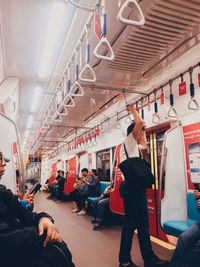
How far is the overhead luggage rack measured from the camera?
5.72 feet

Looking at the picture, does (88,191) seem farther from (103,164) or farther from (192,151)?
(192,151)

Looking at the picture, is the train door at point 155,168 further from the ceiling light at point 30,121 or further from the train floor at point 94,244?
the ceiling light at point 30,121

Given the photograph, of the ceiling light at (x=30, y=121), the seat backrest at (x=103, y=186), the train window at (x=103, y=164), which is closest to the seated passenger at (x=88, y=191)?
the seat backrest at (x=103, y=186)

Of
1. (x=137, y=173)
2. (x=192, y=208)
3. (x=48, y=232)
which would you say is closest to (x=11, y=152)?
(x=137, y=173)

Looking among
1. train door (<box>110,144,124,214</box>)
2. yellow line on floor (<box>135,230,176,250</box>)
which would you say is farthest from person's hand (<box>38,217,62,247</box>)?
train door (<box>110,144,124,214</box>)

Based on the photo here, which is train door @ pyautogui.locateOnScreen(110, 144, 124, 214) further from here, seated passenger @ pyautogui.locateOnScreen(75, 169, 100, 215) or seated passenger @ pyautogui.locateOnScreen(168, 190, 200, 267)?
seated passenger @ pyautogui.locateOnScreen(168, 190, 200, 267)

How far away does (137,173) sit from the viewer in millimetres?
2264

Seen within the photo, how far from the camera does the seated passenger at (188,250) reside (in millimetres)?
1962

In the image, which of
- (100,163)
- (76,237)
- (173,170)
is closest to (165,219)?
(173,170)

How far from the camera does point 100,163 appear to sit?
7207mm

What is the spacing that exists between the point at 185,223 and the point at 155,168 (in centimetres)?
138

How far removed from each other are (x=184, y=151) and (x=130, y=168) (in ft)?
5.03

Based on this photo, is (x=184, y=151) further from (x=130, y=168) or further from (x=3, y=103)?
(x=3, y=103)

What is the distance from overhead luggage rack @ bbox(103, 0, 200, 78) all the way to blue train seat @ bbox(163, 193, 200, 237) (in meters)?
1.92
